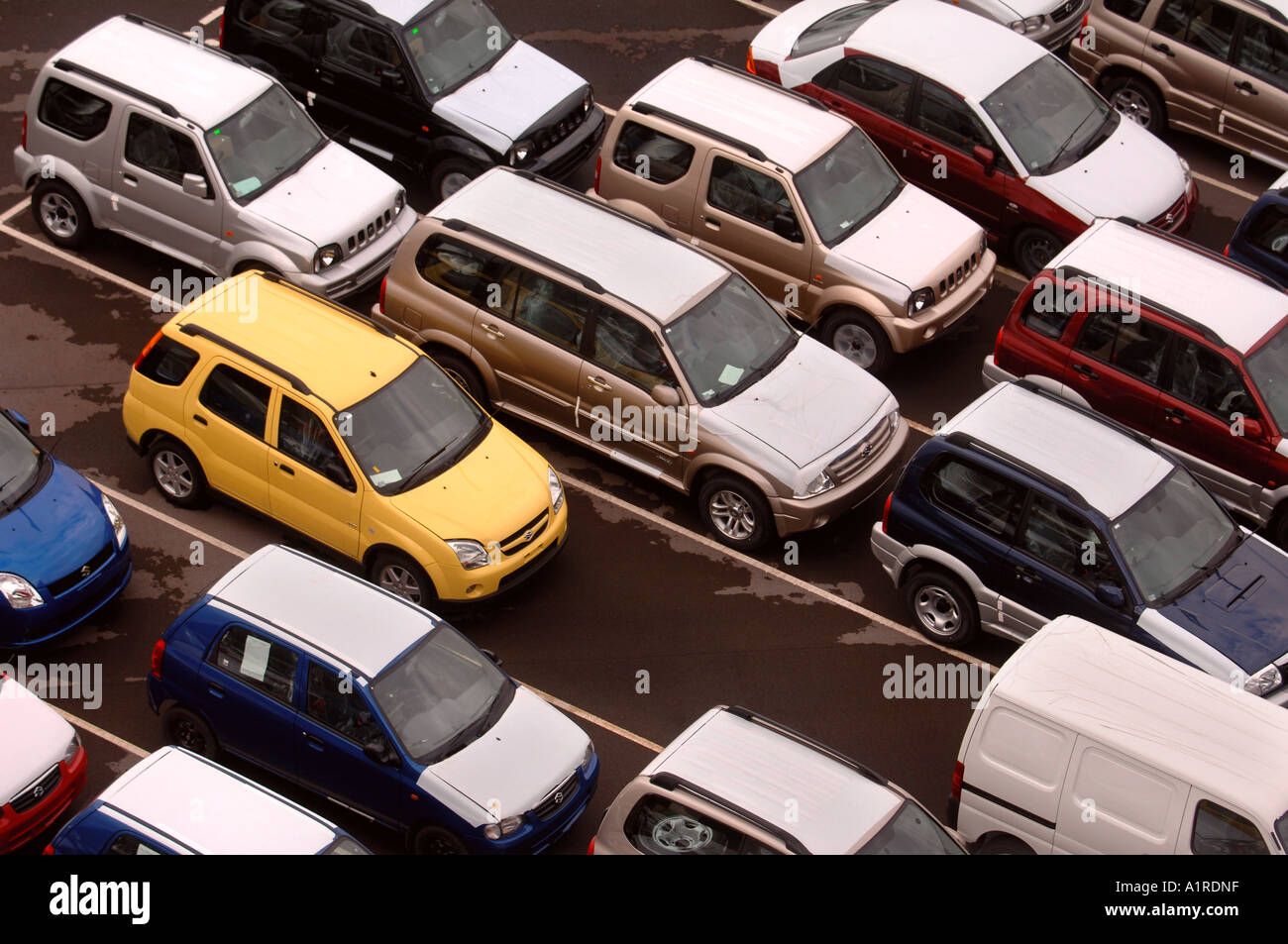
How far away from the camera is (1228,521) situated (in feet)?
48.4

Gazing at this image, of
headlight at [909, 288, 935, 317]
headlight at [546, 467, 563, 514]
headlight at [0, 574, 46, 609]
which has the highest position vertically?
headlight at [909, 288, 935, 317]

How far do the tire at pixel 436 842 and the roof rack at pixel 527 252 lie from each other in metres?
5.28

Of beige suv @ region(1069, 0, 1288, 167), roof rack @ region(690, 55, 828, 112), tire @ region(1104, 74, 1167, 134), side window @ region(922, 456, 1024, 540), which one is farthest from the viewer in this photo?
tire @ region(1104, 74, 1167, 134)

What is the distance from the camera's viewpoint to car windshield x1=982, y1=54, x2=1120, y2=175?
18.6 m

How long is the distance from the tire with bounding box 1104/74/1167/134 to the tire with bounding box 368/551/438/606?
35.4 ft

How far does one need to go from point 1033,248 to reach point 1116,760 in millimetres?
8023

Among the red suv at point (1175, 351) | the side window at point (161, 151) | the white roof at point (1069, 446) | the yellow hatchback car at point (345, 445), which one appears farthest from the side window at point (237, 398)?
the red suv at point (1175, 351)

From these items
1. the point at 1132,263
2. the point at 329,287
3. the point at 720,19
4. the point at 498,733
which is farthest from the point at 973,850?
the point at 720,19

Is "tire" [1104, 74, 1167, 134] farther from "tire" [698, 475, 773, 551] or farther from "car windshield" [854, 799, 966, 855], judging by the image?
"car windshield" [854, 799, 966, 855]

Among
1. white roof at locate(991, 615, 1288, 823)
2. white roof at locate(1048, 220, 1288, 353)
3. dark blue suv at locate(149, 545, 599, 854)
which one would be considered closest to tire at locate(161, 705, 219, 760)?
dark blue suv at locate(149, 545, 599, 854)

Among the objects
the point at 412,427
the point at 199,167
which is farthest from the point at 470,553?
the point at 199,167

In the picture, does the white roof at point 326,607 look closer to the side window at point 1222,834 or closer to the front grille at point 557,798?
the front grille at point 557,798

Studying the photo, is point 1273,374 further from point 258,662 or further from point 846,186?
point 258,662

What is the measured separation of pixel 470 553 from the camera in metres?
14.7
